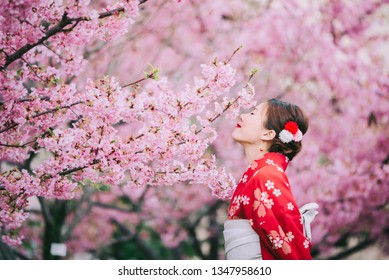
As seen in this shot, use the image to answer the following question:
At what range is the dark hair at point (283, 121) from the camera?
86.0 inches

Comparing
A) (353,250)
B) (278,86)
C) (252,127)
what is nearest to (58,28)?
(252,127)

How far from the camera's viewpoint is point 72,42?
2.22 metres

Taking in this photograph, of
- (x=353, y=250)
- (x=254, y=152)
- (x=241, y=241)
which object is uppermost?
(x=353, y=250)

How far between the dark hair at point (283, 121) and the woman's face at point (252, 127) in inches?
1.0

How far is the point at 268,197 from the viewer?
198cm

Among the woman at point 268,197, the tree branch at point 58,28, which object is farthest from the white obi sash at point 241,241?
the tree branch at point 58,28

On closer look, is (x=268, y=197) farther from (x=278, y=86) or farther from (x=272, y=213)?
(x=278, y=86)

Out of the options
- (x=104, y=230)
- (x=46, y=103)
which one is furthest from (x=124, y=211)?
(x=46, y=103)

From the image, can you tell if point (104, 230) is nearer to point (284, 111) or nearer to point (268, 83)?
point (268, 83)

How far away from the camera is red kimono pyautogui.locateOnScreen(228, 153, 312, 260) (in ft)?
6.36

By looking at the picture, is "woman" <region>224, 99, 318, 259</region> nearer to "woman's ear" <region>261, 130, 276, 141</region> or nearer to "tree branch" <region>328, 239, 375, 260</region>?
"woman's ear" <region>261, 130, 276, 141</region>

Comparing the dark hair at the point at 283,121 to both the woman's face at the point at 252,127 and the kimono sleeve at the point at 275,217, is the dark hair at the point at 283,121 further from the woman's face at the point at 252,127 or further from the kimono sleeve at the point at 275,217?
the kimono sleeve at the point at 275,217

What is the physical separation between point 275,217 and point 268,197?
0.25ft

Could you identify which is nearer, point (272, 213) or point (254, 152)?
point (272, 213)
